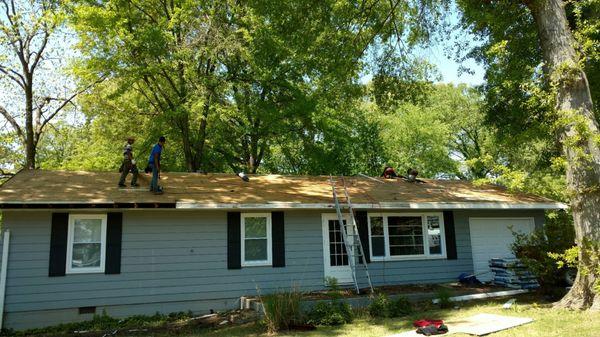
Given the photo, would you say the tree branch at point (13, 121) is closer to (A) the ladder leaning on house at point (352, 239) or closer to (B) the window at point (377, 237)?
(A) the ladder leaning on house at point (352, 239)

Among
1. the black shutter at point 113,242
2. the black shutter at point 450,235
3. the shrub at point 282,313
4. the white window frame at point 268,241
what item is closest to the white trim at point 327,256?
the white window frame at point 268,241

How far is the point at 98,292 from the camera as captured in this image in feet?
34.7

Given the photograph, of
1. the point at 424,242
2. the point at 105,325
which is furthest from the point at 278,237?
the point at 424,242

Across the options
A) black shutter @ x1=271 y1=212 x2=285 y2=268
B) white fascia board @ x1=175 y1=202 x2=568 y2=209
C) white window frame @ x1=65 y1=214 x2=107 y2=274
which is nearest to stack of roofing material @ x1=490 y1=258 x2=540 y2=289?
white fascia board @ x1=175 y1=202 x2=568 y2=209

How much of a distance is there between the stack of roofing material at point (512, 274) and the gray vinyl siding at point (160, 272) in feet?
8.60

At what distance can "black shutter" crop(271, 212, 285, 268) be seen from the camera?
39.8ft

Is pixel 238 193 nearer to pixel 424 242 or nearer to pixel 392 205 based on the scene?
pixel 392 205

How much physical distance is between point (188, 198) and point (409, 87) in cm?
843

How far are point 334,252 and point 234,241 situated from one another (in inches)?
117

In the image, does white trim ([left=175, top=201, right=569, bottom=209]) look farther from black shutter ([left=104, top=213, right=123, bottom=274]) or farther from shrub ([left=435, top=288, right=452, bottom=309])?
shrub ([left=435, top=288, right=452, bottom=309])

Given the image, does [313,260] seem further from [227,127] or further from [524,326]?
[227,127]

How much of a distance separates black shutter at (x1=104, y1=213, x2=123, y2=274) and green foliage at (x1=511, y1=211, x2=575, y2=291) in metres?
10.0

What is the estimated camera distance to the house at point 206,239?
10344 mm

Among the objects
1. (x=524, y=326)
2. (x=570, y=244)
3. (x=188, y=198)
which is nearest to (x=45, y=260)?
(x=188, y=198)
